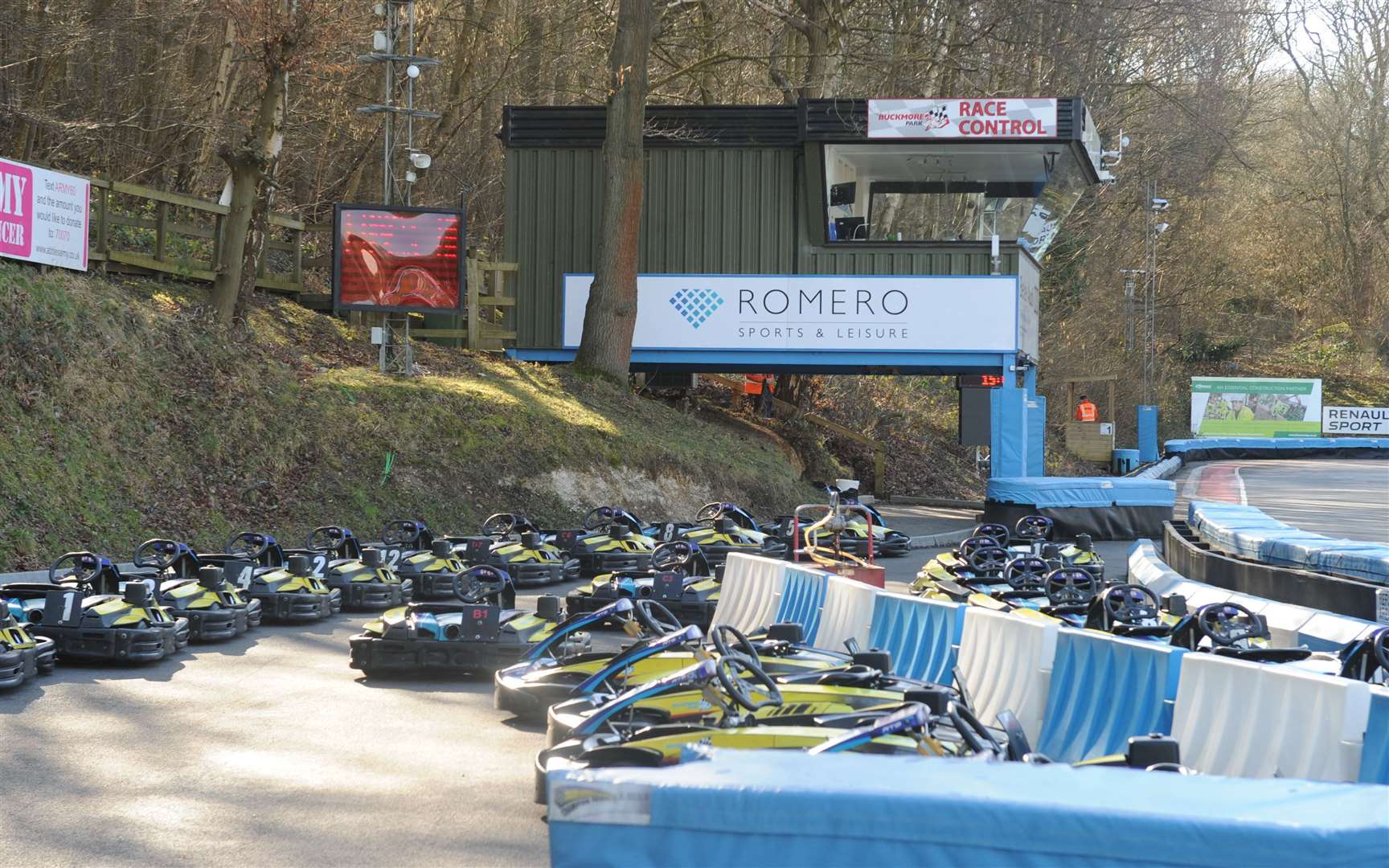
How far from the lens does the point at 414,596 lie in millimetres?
17156

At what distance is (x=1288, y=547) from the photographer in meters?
15.7

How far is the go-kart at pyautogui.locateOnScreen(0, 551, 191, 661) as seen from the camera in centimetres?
1225

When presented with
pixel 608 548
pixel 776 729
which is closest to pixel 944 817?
pixel 776 729

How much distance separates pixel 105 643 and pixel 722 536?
9746 mm

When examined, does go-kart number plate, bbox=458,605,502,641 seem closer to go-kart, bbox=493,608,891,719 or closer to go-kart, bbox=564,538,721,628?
go-kart, bbox=493,608,891,719

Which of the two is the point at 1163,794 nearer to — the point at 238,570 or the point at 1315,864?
the point at 1315,864

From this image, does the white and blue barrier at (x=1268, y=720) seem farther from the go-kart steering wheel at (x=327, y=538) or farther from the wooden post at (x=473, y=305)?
the wooden post at (x=473, y=305)

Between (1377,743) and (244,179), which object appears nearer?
(1377,743)

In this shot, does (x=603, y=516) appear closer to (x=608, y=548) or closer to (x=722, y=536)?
(x=608, y=548)

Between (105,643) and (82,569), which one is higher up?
(82,569)

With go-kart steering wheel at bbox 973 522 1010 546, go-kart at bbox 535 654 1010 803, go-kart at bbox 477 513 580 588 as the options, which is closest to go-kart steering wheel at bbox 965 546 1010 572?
go-kart steering wheel at bbox 973 522 1010 546

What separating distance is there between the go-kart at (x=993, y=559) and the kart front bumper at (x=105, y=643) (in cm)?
681

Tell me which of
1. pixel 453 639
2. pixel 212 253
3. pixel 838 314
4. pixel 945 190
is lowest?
pixel 453 639

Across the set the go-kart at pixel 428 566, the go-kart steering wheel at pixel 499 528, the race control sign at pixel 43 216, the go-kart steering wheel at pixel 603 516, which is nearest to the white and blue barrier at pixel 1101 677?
the go-kart at pixel 428 566
